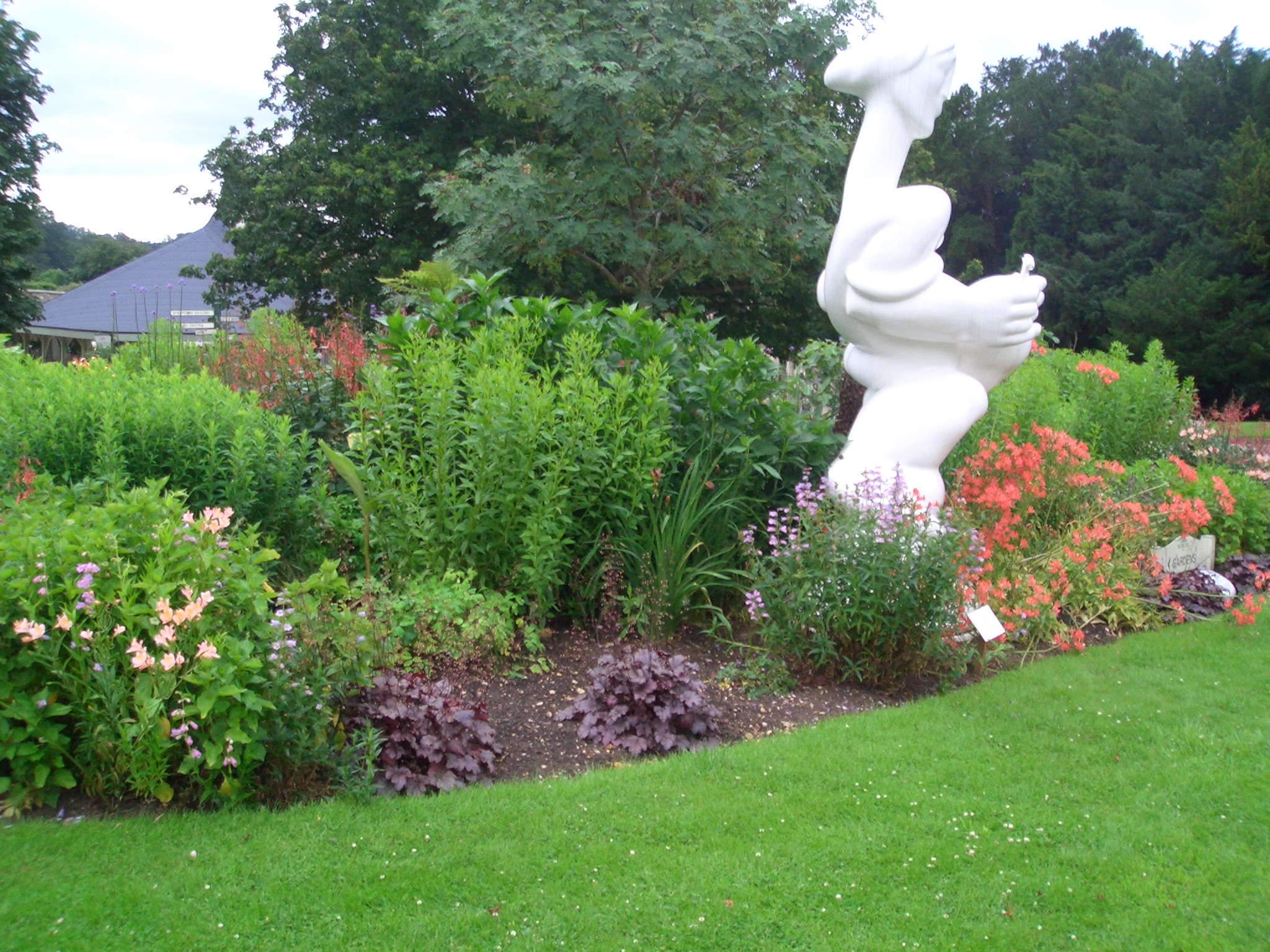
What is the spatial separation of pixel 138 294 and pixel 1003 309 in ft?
89.9

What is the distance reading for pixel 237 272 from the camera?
21016 millimetres

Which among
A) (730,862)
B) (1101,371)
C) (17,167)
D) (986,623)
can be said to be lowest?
(730,862)

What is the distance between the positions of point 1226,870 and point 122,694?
3.55 metres

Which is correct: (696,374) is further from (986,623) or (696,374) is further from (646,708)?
(646,708)

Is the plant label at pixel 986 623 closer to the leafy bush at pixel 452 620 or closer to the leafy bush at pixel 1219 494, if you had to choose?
the leafy bush at pixel 452 620

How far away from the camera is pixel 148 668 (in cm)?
298

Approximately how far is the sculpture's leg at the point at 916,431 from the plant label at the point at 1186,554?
7.17ft

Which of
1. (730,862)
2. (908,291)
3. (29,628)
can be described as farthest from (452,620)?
(908,291)

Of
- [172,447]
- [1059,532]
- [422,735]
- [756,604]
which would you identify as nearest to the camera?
[422,735]

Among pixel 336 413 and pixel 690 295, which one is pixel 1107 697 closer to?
pixel 336 413

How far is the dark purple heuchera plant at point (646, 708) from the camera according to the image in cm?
371

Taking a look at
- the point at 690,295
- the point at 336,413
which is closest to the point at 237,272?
the point at 690,295

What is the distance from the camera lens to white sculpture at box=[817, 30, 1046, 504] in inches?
194

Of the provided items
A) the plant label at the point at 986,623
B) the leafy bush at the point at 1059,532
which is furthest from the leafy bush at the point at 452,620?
the leafy bush at the point at 1059,532
